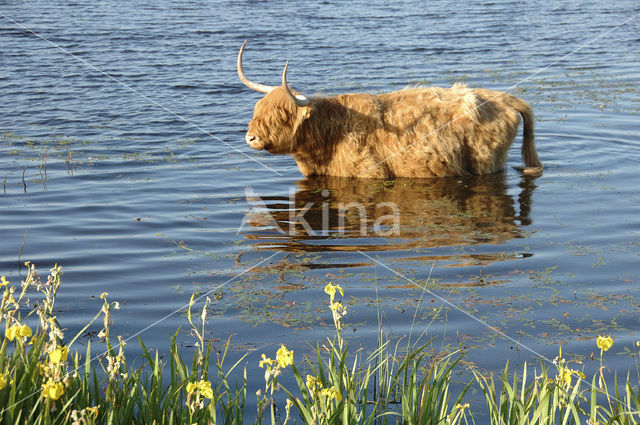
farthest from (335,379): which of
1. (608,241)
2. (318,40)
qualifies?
(318,40)

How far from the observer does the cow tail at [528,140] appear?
884 cm

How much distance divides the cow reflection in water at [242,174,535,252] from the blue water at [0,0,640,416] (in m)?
0.03

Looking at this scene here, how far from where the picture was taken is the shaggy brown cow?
28.1ft

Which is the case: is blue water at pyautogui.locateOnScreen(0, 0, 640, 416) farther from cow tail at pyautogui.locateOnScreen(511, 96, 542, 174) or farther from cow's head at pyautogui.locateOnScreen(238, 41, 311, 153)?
cow's head at pyautogui.locateOnScreen(238, 41, 311, 153)

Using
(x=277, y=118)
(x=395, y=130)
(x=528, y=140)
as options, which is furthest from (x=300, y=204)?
(x=528, y=140)

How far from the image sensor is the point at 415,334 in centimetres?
482

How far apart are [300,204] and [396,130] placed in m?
1.36

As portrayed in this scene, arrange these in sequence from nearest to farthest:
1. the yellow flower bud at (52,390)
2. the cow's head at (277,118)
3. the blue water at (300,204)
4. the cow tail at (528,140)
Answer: the yellow flower bud at (52,390), the blue water at (300,204), the cow's head at (277,118), the cow tail at (528,140)

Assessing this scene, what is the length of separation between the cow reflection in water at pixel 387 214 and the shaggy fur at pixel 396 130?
0.18m

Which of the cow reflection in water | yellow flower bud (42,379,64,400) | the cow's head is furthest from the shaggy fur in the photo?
yellow flower bud (42,379,64,400)

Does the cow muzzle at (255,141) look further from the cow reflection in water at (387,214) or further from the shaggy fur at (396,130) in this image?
the cow reflection in water at (387,214)

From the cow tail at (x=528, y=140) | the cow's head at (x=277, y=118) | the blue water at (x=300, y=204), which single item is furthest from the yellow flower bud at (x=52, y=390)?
the cow tail at (x=528, y=140)

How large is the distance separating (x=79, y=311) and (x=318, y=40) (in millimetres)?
12724

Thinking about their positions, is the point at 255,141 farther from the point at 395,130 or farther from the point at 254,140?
the point at 395,130
